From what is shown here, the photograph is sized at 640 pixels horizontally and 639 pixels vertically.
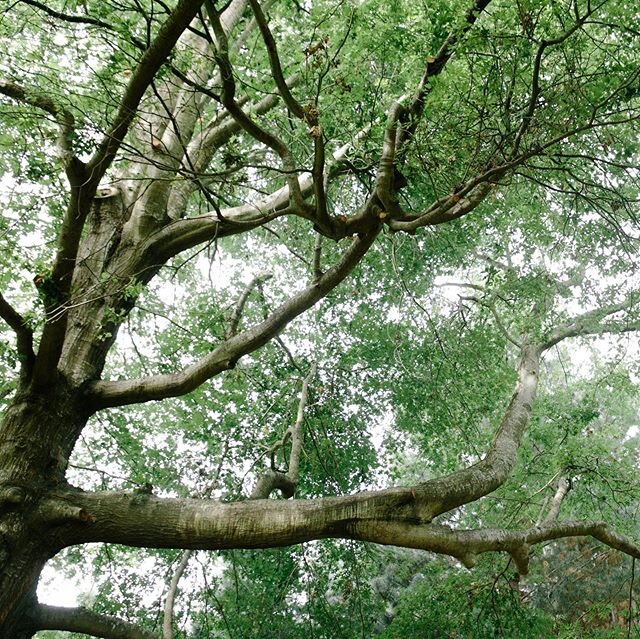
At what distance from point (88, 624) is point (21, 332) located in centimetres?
213

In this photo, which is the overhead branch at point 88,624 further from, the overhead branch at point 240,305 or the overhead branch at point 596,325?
the overhead branch at point 596,325

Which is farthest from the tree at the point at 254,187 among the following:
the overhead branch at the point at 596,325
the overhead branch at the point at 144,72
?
the overhead branch at the point at 596,325

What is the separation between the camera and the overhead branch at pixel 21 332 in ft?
10.2

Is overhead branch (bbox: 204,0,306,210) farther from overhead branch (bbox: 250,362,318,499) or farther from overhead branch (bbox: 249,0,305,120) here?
overhead branch (bbox: 250,362,318,499)

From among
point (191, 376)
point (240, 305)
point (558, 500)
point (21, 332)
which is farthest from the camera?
point (240, 305)

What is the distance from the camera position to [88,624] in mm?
3834

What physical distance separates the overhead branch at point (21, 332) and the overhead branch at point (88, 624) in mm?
1585

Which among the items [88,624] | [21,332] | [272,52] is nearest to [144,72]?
[272,52]

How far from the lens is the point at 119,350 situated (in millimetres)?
7703

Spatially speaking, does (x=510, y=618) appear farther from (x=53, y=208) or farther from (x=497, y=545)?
(x=53, y=208)

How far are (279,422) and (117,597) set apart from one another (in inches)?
97.1

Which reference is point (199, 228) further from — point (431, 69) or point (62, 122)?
point (431, 69)

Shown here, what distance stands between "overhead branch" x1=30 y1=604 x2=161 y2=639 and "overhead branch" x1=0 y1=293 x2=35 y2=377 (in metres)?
1.59

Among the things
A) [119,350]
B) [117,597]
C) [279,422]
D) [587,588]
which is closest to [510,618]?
[279,422]
